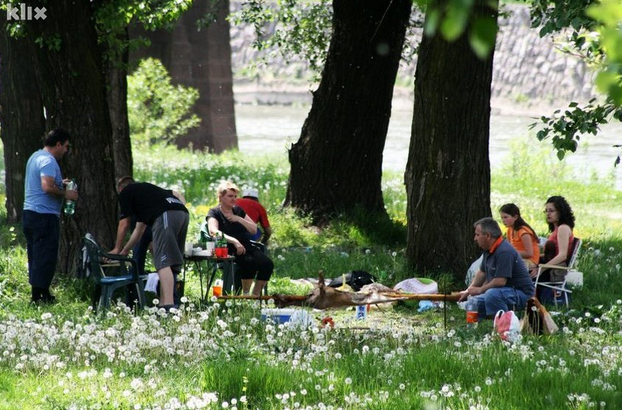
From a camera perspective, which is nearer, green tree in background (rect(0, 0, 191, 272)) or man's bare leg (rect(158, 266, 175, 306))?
man's bare leg (rect(158, 266, 175, 306))

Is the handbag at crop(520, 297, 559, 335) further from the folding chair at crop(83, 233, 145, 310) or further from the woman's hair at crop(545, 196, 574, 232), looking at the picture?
the folding chair at crop(83, 233, 145, 310)

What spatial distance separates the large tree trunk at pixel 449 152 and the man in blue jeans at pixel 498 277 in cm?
217

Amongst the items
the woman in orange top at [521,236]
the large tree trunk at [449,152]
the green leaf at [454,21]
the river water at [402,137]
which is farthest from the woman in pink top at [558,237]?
the river water at [402,137]

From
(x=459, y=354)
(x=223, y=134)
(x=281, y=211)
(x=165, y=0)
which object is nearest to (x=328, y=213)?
(x=281, y=211)

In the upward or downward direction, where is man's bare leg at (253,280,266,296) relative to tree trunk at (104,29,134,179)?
downward

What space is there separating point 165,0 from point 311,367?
763cm

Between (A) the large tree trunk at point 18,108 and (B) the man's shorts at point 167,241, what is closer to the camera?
(B) the man's shorts at point 167,241

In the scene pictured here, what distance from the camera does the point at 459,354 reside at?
306 inches

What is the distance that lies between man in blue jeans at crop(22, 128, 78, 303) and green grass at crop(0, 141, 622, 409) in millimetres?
321

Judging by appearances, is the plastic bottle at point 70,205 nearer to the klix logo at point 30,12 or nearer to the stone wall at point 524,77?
the klix logo at point 30,12

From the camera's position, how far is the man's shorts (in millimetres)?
10109

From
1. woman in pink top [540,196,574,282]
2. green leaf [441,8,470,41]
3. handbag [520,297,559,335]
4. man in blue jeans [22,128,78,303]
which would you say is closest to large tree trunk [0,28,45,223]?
man in blue jeans [22,128,78,303]

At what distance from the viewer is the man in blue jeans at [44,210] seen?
1056 cm

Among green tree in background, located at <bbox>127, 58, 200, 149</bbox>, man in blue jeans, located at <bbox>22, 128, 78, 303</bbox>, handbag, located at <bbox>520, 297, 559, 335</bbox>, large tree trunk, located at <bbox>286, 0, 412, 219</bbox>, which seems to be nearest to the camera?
handbag, located at <bbox>520, 297, 559, 335</bbox>
